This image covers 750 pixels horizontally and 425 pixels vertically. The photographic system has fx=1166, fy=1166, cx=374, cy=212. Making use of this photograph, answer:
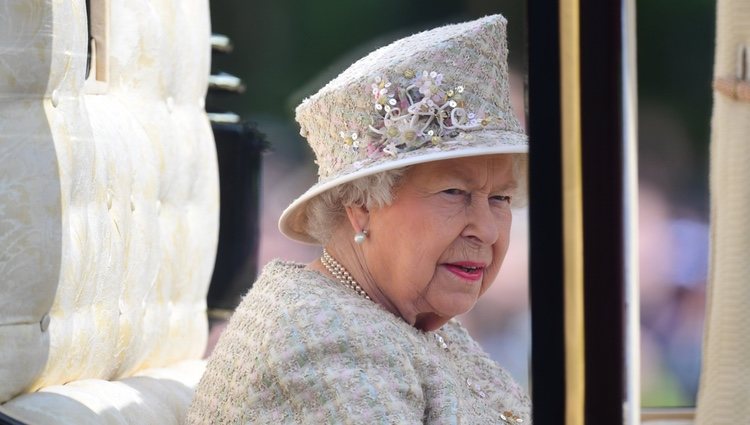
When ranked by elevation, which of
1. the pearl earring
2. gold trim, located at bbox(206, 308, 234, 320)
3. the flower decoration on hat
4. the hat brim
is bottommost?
gold trim, located at bbox(206, 308, 234, 320)

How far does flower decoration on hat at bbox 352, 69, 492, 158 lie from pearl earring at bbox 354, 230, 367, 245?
14 centimetres

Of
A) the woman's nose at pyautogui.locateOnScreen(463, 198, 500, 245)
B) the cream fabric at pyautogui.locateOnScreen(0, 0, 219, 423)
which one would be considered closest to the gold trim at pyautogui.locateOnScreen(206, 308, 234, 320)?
the cream fabric at pyautogui.locateOnScreen(0, 0, 219, 423)

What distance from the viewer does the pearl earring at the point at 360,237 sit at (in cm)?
183

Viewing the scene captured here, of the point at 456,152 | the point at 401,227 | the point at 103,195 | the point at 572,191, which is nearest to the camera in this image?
the point at 572,191

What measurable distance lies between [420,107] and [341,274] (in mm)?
301

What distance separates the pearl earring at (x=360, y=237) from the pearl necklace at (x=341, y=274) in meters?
0.05

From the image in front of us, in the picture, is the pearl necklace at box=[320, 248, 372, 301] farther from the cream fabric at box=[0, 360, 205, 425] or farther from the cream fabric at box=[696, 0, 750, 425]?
the cream fabric at box=[696, 0, 750, 425]

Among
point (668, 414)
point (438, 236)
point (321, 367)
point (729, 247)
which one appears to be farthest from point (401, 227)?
point (729, 247)

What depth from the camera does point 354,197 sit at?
1.83 m

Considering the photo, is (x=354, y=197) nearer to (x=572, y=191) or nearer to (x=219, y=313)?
(x=572, y=191)

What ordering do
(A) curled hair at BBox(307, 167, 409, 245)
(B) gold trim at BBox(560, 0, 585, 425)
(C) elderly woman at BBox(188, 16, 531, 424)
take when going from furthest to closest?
(A) curled hair at BBox(307, 167, 409, 245) → (C) elderly woman at BBox(188, 16, 531, 424) → (B) gold trim at BBox(560, 0, 585, 425)

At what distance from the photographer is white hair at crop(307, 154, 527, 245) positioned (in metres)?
1.79

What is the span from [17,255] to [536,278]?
3.20 feet

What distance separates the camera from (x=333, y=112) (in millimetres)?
1836
